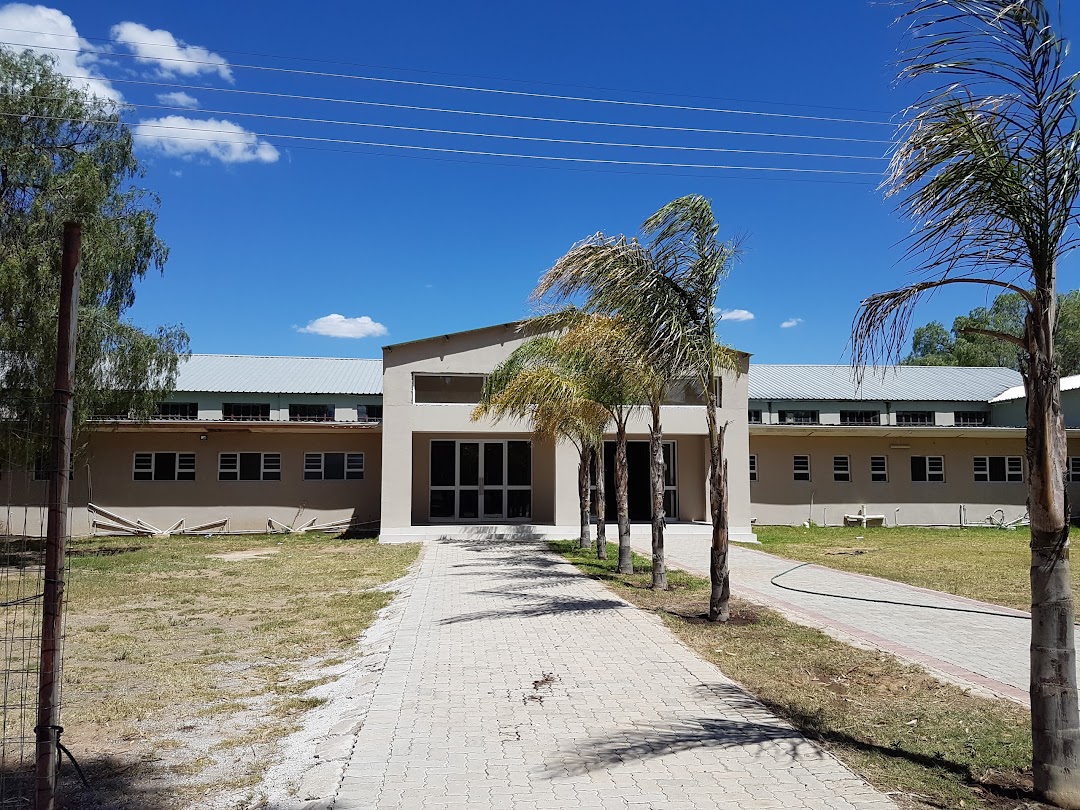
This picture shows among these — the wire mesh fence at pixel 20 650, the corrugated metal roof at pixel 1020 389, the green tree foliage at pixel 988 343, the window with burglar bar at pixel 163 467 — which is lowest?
the wire mesh fence at pixel 20 650

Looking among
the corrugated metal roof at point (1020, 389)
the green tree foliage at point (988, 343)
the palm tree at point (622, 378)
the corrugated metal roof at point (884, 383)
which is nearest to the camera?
the palm tree at point (622, 378)

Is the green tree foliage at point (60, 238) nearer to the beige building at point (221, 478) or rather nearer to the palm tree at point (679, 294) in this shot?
the beige building at point (221, 478)

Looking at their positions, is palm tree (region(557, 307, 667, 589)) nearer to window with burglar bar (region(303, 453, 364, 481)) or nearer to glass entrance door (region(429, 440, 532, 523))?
glass entrance door (region(429, 440, 532, 523))

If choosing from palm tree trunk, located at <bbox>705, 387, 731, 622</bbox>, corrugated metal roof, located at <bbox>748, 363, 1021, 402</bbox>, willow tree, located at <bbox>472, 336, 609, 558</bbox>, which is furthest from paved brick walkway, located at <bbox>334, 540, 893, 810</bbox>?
corrugated metal roof, located at <bbox>748, 363, 1021, 402</bbox>

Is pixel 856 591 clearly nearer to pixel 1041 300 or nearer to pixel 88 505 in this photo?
pixel 1041 300

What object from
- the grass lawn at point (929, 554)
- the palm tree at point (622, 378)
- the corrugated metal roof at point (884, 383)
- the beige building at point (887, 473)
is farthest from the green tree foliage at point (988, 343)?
the palm tree at point (622, 378)

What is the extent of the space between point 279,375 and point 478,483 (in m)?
15.0

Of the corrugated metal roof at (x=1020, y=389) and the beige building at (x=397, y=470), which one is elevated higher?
the corrugated metal roof at (x=1020, y=389)

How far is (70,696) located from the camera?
671 centimetres

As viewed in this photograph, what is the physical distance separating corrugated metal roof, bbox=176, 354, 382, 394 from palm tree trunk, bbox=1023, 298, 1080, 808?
3001cm

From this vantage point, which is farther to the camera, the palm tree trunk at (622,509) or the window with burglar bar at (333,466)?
the window with burglar bar at (333,466)

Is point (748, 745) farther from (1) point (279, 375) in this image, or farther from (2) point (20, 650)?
(1) point (279, 375)

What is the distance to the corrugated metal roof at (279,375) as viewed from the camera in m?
32.4

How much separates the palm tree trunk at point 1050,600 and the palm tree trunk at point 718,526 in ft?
15.5
